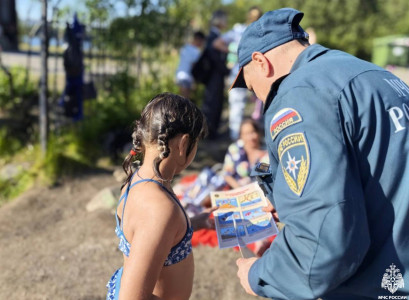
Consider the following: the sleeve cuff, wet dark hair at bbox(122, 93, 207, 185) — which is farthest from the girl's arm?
the sleeve cuff

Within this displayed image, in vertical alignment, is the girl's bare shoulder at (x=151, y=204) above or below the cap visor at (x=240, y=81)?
below

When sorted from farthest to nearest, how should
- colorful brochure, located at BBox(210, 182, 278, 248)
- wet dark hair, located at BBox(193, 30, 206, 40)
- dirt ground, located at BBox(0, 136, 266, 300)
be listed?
wet dark hair, located at BBox(193, 30, 206, 40) < dirt ground, located at BBox(0, 136, 266, 300) < colorful brochure, located at BBox(210, 182, 278, 248)

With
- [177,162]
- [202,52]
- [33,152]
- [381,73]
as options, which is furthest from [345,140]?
[202,52]

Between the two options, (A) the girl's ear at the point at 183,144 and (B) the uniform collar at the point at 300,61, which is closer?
(B) the uniform collar at the point at 300,61

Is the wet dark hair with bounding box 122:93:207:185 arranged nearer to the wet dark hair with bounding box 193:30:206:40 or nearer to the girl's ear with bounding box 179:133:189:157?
the girl's ear with bounding box 179:133:189:157

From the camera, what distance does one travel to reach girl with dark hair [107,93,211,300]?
1446 millimetres

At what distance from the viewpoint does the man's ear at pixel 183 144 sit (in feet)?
5.55

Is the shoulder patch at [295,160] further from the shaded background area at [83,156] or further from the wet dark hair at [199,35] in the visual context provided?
the wet dark hair at [199,35]

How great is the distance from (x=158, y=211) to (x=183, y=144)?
1.03 ft

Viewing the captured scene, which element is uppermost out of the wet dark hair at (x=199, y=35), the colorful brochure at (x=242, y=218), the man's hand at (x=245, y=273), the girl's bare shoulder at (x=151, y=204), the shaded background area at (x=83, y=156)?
the girl's bare shoulder at (x=151, y=204)

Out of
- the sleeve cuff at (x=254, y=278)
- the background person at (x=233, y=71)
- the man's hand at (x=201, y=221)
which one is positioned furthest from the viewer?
the background person at (x=233, y=71)

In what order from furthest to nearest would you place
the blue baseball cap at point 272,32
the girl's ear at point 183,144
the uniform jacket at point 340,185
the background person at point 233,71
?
the background person at point 233,71 < the girl's ear at point 183,144 < the blue baseball cap at point 272,32 < the uniform jacket at point 340,185

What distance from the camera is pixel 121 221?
1.75 meters

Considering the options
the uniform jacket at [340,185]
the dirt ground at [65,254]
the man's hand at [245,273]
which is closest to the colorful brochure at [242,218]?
the man's hand at [245,273]
